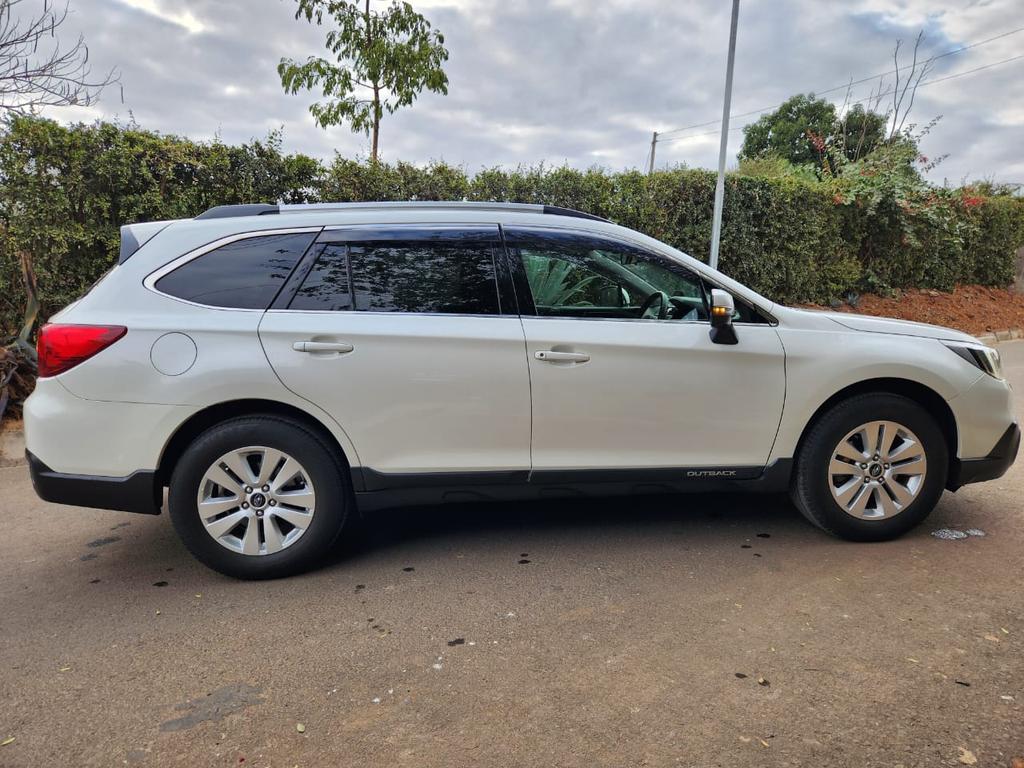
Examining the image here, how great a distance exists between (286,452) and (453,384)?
85 cm

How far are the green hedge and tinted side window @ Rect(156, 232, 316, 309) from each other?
14.4ft

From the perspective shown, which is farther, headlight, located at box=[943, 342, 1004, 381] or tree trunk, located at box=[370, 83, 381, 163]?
tree trunk, located at box=[370, 83, 381, 163]

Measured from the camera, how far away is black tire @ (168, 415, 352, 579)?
3215 mm

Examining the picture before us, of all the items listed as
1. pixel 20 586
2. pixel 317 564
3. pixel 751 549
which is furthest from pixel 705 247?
pixel 20 586

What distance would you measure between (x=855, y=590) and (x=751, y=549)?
0.59 metres

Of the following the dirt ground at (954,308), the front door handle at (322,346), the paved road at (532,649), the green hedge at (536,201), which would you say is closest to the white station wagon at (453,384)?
the front door handle at (322,346)

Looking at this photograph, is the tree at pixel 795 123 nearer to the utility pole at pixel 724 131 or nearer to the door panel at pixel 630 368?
the utility pole at pixel 724 131

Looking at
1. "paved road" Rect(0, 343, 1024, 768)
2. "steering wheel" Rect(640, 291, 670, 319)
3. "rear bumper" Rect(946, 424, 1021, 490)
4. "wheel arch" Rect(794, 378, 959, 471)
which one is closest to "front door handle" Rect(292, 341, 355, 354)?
"paved road" Rect(0, 343, 1024, 768)

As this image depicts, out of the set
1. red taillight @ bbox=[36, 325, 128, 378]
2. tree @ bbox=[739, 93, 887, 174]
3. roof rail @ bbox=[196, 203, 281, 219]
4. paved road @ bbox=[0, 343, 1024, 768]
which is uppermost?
tree @ bbox=[739, 93, 887, 174]

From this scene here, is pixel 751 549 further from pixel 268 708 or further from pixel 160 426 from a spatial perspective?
pixel 160 426

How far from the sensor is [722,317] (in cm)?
341

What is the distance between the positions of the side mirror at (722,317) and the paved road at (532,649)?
1.12 m

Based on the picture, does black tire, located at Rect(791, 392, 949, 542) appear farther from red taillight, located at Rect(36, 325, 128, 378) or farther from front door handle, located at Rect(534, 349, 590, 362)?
red taillight, located at Rect(36, 325, 128, 378)

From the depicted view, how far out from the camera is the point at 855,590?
10.3ft
